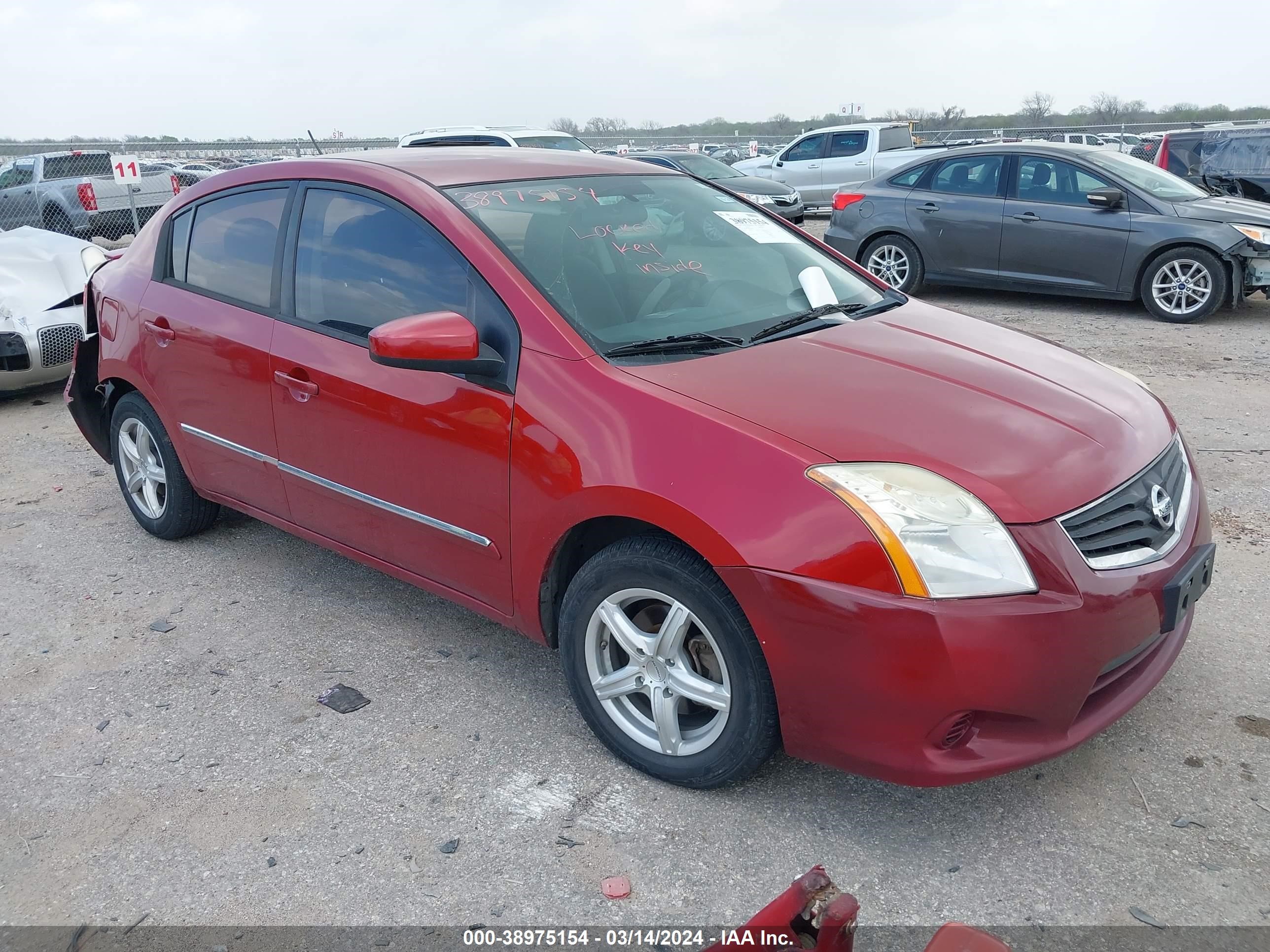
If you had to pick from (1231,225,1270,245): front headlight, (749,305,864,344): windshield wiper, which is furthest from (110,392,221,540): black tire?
(1231,225,1270,245): front headlight

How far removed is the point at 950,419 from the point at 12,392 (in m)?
7.52

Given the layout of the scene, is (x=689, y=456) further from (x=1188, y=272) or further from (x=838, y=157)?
(x=838, y=157)

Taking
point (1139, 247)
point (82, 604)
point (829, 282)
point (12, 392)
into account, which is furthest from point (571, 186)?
point (1139, 247)

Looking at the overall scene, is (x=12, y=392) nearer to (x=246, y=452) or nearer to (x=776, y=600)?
(x=246, y=452)

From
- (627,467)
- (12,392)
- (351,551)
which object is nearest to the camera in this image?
(627,467)

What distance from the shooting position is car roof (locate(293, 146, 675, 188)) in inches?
135

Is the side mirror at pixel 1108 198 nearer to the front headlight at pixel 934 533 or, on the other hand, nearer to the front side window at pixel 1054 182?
the front side window at pixel 1054 182

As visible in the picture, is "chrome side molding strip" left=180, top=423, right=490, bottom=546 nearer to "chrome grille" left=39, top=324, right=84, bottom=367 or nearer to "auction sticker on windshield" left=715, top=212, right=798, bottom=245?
"auction sticker on windshield" left=715, top=212, right=798, bottom=245

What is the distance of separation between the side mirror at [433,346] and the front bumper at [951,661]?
0.98 m

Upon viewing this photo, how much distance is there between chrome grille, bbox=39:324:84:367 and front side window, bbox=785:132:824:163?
1449cm

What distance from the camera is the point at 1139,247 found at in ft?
28.3

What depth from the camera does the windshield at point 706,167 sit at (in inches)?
620

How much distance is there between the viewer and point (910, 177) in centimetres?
→ 1007

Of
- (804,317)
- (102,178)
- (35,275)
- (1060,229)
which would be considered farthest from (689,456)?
(102,178)
